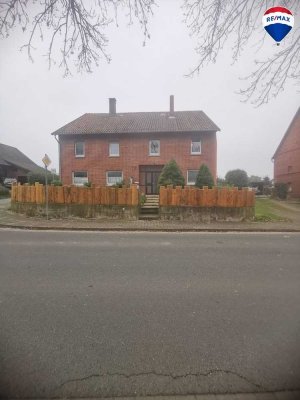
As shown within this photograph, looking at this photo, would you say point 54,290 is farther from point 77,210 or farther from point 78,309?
point 77,210

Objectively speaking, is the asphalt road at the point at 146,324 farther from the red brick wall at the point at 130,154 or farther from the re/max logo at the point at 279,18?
the red brick wall at the point at 130,154

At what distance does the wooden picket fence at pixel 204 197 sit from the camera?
536 inches

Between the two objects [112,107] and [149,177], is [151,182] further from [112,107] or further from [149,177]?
[112,107]

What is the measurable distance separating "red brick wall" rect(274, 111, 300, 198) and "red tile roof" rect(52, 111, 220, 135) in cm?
922

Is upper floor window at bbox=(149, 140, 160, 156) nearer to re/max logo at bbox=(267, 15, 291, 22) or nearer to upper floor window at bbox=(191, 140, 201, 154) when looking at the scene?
upper floor window at bbox=(191, 140, 201, 154)


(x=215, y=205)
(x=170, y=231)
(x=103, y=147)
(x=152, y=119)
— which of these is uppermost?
(x=152, y=119)

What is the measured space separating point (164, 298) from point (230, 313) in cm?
98

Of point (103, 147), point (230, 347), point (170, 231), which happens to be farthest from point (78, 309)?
point (103, 147)

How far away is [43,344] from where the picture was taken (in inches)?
119

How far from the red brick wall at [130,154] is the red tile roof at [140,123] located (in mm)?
521

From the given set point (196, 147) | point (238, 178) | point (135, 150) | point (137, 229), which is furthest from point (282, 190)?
point (137, 229)

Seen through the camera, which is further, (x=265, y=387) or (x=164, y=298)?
(x=164, y=298)

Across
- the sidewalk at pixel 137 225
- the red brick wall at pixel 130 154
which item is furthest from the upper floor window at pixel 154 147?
the sidewalk at pixel 137 225

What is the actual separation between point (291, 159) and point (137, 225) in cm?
2350
